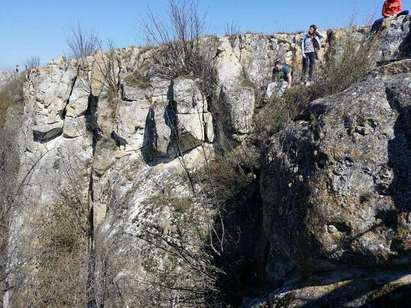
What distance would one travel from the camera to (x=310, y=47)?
907cm

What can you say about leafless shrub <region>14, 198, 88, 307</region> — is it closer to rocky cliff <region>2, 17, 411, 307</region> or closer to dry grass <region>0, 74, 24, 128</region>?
rocky cliff <region>2, 17, 411, 307</region>

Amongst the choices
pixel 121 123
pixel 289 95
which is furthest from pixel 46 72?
pixel 289 95

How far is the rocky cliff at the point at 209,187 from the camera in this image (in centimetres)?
447

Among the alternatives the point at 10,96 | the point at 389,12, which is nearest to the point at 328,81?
the point at 389,12

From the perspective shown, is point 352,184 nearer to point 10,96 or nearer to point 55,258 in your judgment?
point 55,258

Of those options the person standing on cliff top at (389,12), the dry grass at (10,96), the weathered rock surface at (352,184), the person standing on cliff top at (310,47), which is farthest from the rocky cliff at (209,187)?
the dry grass at (10,96)

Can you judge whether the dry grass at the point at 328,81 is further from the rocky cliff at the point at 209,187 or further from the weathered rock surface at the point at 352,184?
the weathered rock surface at the point at 352,184

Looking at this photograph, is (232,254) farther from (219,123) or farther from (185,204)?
(219,123)

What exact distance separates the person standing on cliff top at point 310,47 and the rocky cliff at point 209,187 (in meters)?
0.40

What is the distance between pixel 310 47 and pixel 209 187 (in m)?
3.27

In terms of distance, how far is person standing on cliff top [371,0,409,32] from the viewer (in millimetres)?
8695

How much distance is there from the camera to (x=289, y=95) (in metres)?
8.84

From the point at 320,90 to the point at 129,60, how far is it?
5.46m

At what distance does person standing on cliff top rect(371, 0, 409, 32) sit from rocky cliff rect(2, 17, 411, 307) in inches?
10.3
